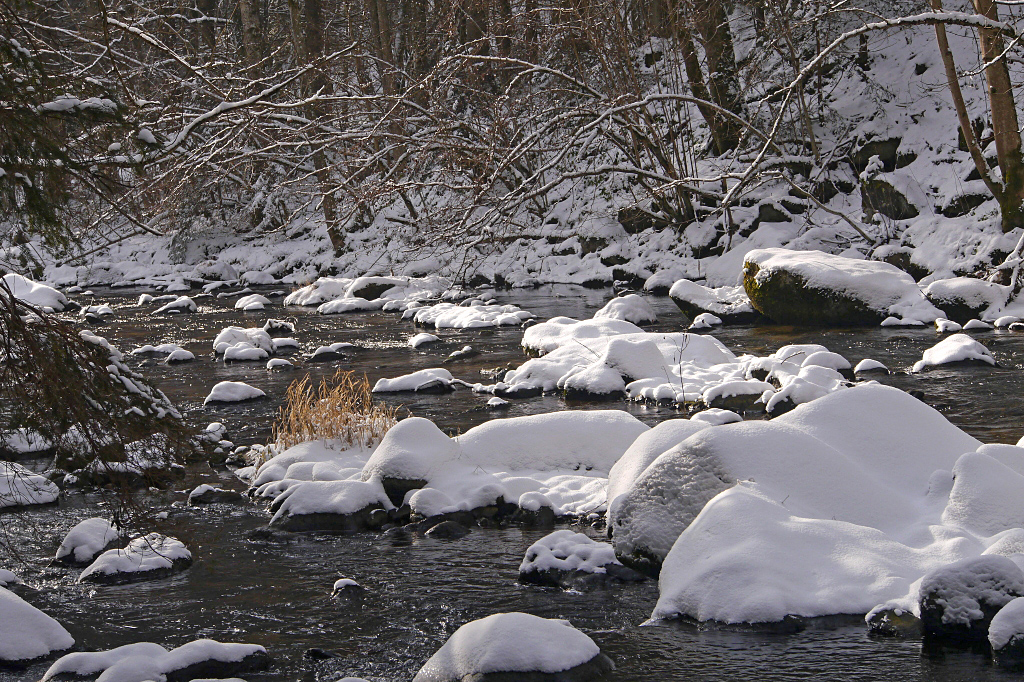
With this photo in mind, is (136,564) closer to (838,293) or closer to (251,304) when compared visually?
(838,293)

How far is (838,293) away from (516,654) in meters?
12.8

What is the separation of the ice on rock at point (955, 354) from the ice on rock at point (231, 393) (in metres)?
8.53

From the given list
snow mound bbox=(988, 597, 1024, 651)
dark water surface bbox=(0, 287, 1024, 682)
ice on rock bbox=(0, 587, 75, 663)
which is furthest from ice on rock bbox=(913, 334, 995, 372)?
ice on rock bbox=(0, 587, 75, 663)

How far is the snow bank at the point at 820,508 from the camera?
5.31m

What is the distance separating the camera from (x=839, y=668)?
467cm

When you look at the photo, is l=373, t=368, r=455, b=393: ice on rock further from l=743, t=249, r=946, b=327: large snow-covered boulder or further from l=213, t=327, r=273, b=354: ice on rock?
l=743, t=249, r=946, b=327: large snow-covered boulder

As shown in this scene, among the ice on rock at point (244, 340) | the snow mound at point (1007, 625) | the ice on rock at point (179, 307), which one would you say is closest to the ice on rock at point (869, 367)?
the snow mound at point (1007, 625)

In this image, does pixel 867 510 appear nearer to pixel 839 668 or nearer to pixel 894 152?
pixel 839 668

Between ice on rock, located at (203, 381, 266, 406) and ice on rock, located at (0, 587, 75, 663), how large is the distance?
22.9ft

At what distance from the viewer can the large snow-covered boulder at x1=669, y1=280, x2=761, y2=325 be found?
1712 cm

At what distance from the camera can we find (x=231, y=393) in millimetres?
12344

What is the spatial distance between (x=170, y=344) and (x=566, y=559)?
1297 centimetres

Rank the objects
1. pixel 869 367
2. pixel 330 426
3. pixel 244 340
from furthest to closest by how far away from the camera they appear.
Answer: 1. pixel 244 340
2. pixel 869 367
3. pixel 330 426

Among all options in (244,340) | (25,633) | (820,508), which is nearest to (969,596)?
(820,508)
